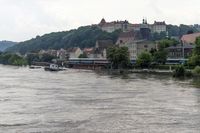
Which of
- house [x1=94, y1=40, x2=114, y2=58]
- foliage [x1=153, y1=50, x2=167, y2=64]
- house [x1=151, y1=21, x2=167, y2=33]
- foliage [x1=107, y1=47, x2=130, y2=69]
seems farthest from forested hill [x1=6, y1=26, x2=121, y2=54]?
foliage [x1=153, y1=50, x2=167, y2=64]

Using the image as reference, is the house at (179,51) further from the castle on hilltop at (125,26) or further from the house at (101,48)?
the castle on hilltop at (125,26)

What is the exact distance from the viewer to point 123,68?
263 ft

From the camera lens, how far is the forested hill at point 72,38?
14576 cm

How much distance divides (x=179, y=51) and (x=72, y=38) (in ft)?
262

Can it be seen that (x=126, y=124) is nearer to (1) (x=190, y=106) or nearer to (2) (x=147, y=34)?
(1) (x=190, y=106)

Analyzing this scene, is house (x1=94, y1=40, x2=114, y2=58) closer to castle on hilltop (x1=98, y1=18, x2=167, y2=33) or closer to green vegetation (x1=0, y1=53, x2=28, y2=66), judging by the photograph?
green vegetation (x1=0, y1=53, x2=28, y2=66)

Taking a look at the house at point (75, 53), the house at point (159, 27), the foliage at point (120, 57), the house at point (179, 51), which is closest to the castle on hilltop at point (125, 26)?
the house at point (159, 27)

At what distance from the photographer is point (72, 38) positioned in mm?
160750

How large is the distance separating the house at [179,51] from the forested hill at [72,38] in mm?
55856

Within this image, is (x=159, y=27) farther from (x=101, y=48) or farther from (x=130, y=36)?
(x=101, y=48)

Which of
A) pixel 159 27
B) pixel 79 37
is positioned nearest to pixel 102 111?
pixel 79 37

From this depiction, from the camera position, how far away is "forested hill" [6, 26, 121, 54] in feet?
478

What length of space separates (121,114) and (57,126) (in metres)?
4.16

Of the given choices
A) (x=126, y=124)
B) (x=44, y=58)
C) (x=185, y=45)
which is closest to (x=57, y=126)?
(x=126, y=124)
